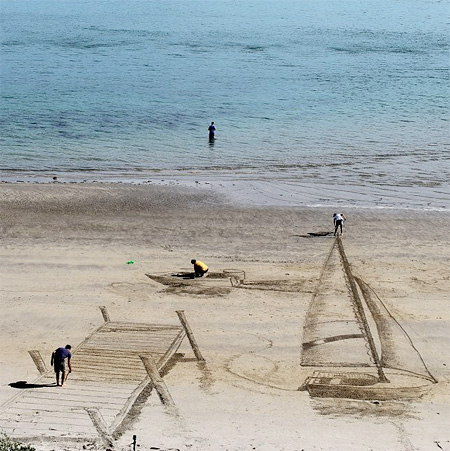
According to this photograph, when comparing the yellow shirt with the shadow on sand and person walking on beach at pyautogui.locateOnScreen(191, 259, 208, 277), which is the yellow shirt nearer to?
person walking on beach at pyautogui.locateOnScreen(191, 259, 208, 277)

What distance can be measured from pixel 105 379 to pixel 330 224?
50.8 ft

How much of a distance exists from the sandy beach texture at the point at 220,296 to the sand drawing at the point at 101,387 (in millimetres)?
218

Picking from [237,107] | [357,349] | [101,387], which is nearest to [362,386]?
[357,349]

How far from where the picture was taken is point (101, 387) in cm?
1797

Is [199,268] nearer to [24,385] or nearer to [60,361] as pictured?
[60,361]

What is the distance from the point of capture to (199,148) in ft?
147

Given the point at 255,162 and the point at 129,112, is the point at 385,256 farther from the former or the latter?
the point at 129,112

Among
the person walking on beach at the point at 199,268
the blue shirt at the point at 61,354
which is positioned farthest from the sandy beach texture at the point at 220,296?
the blue shirt at the point at 61,354

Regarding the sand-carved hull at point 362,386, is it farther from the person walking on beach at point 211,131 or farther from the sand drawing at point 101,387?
the person walking on beach at point 211,131

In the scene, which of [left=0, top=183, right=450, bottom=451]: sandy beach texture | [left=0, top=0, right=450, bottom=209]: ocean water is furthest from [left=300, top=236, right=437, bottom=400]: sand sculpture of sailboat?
[left=0, top=0, right=450, bottom=209]: ocean water

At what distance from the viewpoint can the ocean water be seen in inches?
1575

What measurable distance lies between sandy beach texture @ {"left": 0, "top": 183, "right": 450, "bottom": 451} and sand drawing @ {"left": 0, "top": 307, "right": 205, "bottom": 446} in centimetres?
22

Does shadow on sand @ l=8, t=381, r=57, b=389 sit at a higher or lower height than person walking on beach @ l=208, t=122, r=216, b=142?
lower

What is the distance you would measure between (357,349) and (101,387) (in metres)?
6.56
